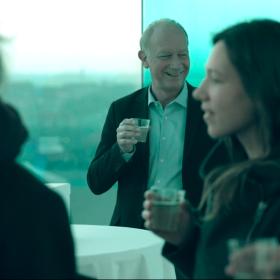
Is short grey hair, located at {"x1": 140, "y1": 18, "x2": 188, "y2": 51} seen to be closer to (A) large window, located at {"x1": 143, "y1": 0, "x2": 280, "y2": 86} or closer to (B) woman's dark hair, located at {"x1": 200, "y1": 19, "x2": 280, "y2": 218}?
(A) large window, located at {"x1": 143, "y1": 0, "x2": 280, "y2": 86}

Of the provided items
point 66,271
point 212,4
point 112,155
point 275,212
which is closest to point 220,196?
point 275,212

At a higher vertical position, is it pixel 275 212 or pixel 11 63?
pixel 11 63

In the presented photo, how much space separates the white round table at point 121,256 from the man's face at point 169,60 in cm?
83

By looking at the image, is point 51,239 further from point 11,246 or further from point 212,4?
point 212,4

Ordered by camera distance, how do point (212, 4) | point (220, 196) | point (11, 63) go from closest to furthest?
point (11, 63), point (220, 196), point (212, 4)

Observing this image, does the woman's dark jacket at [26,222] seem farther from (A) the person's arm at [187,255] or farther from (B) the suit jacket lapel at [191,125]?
(B) the suit jacket lapel at [191,125]

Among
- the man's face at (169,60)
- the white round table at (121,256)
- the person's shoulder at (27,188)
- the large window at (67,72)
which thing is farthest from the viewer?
the large window at (67,72)

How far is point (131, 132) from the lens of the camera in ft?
Result: 11.7

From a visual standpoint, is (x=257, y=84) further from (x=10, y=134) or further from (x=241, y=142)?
(x=10, y=134)

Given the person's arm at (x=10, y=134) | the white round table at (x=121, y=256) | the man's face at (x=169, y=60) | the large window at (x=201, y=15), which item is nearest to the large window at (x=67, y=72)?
the large window at (x=201, y=15)

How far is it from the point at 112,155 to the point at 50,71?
8.09 feet

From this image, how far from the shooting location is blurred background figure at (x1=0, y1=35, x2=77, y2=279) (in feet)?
5.46

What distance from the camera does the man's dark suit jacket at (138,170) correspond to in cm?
369

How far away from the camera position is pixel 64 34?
5.96 m
